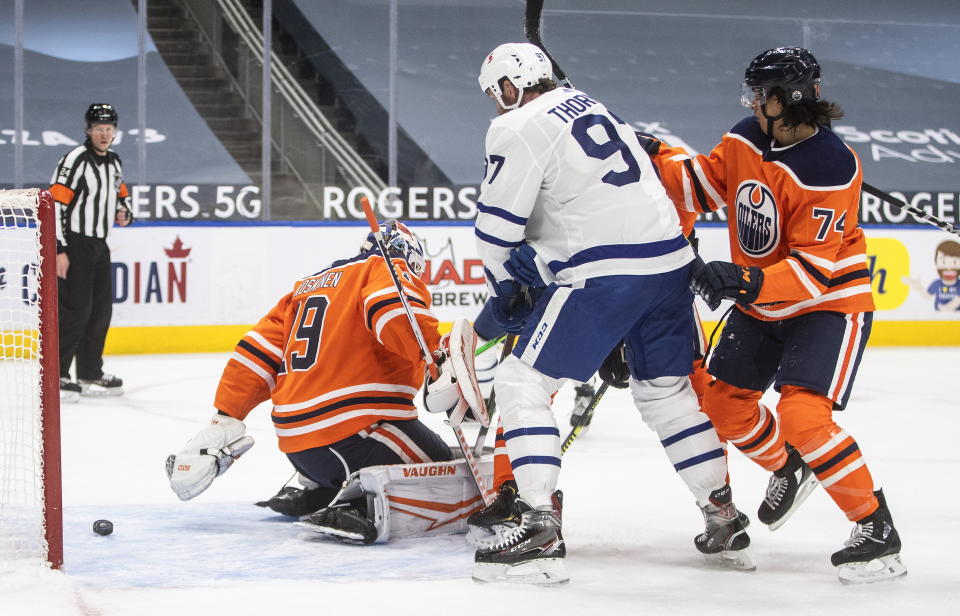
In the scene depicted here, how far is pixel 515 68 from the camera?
239cm

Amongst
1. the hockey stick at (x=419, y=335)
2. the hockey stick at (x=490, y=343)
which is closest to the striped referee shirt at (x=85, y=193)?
the hockey stick at (x=490, y=343)

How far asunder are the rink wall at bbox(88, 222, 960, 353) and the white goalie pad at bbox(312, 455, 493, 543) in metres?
4.26

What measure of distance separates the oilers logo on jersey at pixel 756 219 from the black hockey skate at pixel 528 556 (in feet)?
2.41

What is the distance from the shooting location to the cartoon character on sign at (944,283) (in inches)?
291

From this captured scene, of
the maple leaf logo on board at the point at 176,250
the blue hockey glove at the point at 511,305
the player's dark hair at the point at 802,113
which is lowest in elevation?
the blue hockey glove at the point at 511,305

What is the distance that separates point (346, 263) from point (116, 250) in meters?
4.21

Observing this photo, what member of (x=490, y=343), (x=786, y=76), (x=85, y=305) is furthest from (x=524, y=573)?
(x=85, y=305)

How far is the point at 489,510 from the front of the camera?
8.13 ft

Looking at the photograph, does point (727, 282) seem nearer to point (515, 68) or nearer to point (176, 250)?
point (515, 68)

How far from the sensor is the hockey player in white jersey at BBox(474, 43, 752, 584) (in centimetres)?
231

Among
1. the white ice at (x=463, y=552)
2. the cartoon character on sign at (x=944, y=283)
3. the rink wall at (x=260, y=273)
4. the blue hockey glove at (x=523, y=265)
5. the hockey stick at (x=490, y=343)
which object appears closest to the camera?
the white ice at (x=463, y=552)

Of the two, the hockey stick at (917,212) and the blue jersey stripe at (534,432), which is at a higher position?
the hockey stick at (917,212)

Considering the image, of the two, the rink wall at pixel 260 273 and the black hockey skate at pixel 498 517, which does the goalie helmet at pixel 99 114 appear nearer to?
the rink wall at pixel 260 273

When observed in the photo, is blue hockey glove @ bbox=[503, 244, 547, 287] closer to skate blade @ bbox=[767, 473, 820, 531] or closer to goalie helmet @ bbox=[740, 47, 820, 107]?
goalie helmet @ bbox=[740, 47, 820, 107]
